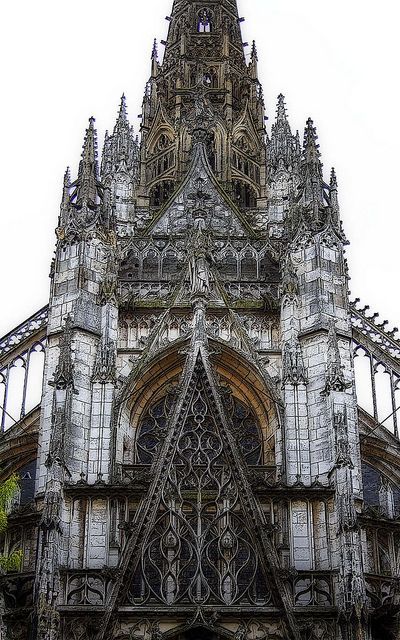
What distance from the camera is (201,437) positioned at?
23.0 m

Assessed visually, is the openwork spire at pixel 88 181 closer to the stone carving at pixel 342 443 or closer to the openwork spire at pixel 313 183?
the openwork spire at pixel 313 183

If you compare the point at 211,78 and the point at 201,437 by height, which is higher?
the point at 211,78

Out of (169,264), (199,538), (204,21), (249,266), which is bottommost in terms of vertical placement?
(199,538)

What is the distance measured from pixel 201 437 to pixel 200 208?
8633mm

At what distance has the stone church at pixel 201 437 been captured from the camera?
2086 centimetres

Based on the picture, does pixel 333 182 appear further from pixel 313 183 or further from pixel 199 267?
pixel 199 267

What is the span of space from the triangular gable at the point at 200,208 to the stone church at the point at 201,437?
0.31ft

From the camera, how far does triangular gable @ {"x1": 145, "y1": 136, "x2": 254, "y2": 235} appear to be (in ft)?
100

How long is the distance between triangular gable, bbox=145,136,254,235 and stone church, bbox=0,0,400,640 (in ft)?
0.31

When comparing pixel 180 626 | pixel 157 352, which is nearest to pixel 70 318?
pixel 157 352

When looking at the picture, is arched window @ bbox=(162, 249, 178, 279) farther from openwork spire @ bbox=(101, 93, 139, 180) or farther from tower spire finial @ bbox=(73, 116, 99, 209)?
openwork spire @ bbox=(101, 93, 139, 180)

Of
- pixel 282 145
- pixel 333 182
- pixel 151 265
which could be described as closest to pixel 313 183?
pixel 333 182

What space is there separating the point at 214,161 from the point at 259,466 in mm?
18304

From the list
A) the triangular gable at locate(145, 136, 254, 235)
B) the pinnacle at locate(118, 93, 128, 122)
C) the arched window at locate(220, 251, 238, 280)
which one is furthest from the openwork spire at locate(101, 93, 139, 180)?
the arched window at locate(220, 251, 238, 280)
